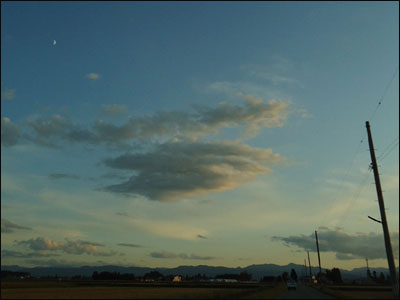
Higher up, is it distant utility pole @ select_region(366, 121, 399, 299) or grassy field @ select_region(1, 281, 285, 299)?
distant utility pole @ select_region(366, 121, 399, 299)

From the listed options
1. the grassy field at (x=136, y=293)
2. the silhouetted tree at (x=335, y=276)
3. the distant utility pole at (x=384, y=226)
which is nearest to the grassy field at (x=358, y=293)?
the grassy field at (x=136, y=293)

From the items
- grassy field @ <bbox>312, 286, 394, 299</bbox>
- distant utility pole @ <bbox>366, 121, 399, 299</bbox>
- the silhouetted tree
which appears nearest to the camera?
distant utility pole @ <bbox>366, 121, 399, 299</bbox>

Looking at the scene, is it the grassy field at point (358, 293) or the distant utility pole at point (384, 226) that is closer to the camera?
the distant utility pole at point (384, 226)

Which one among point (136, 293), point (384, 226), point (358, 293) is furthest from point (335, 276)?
point (384, 226)

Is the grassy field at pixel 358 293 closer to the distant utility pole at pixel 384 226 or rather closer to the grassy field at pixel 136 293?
the grassy field at pixel 136 293

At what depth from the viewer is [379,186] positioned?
28.6 meters

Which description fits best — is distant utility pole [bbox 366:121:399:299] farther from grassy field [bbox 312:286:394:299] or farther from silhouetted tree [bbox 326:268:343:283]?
silhouetted tree [bbox 326:268:343:283]

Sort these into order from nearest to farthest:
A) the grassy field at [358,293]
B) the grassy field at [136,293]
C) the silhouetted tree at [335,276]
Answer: the grassy field at [358,293] → the grassy field at [136,293] → the silhouetted tree at [335,276]

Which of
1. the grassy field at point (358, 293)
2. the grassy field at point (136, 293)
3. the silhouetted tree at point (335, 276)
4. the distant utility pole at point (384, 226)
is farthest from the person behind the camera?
the silhouetted tree at point (335, 276)

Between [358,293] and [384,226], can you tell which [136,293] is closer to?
[358,293]

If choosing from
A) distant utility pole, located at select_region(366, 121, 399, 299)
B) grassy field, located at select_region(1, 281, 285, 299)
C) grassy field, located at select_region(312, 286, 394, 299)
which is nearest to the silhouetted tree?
grassy field, located at select_region(1, 281, 285, 299)

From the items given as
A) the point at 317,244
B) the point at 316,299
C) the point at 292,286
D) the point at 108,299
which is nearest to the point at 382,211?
the point at 316,299

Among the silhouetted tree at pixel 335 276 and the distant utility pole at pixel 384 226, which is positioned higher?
the distant utility pole at pixel 384 226

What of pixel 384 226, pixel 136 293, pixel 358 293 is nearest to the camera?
pixel 384 226
